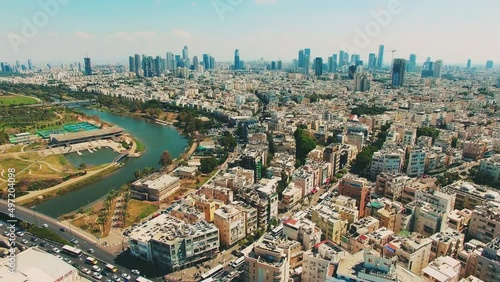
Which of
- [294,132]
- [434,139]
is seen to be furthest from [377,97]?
[294,132]

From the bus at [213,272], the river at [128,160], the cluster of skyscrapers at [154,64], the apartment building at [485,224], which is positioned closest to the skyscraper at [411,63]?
the cluster of skyscrapers at [154,64]

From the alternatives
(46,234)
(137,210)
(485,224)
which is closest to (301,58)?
(137,210)

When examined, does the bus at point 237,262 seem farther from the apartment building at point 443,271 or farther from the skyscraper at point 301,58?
the skyscraper at point 301,58

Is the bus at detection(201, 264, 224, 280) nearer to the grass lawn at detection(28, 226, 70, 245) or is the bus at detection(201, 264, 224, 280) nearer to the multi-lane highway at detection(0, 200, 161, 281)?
the multi-lane highway at detection(0, 200, 161, 281)

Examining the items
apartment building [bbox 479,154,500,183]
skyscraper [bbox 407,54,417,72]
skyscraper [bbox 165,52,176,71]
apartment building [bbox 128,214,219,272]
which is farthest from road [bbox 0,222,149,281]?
skyscraper [bbox 407,54,417,72]

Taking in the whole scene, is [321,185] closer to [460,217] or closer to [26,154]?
[460,217]

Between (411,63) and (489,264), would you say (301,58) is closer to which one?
(411,63)
